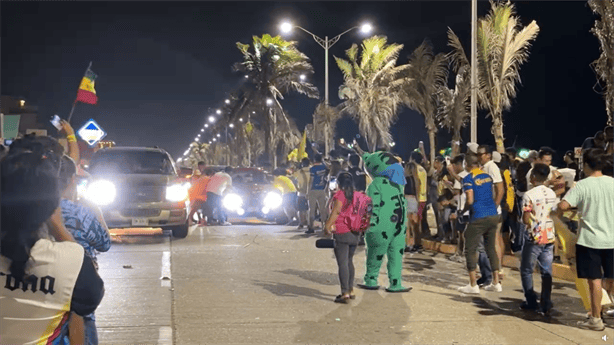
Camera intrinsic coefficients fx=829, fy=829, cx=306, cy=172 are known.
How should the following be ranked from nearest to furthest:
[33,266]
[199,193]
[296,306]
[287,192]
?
[33,266] → [296,306] → [287,192] → [199,193]

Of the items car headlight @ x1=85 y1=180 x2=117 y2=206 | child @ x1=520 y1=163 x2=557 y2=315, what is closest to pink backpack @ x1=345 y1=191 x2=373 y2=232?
child @ x1=520 y1=163 x2=557 y2=315

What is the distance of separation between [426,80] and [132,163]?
20738 mm

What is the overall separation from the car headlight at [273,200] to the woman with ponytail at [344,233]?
11.8 metres

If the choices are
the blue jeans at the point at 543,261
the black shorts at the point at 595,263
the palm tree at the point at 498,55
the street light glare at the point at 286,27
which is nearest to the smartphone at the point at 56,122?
the blue jeans at the point at 543,261

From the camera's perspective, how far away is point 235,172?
28.1 metres

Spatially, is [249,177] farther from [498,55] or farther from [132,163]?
[132,163]

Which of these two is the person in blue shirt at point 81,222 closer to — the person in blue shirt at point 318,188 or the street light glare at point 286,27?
the person in blue shirt at point 318,188

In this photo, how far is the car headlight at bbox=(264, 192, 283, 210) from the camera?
22.0 metres

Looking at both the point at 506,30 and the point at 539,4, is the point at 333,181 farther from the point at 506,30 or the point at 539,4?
the point at 539,4

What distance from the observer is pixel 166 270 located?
12.6 m

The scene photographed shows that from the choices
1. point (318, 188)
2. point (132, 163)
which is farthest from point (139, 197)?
point (318, 188)

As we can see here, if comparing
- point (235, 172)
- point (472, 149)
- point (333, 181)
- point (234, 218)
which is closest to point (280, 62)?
point (235, 172)

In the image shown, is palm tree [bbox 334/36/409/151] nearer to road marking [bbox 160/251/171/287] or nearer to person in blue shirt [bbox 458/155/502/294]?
road marking [bbox 160/251/171/287]

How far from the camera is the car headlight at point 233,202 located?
22.7 m
